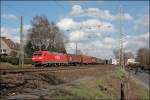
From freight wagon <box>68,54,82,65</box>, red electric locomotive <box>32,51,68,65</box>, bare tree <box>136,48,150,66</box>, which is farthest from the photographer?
bare tree <box>136,48,150,66</box>

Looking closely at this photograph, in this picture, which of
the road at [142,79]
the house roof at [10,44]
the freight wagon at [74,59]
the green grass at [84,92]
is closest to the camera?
the green grass at [84,92]

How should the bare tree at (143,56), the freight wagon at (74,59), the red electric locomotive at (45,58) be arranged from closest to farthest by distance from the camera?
the red electric locomotive at (45,58), the freight wagon at (74,59), the bare tree at (143,56)

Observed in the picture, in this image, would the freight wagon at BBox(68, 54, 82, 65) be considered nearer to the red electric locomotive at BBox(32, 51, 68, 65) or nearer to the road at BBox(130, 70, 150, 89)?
the red electric locomotive at BBox(32, 51, 68, 65)

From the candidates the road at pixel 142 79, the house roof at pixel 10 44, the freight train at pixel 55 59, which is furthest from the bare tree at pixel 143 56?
the freight train at pixel 55 59

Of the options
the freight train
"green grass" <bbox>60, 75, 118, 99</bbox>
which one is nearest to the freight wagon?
the freight train

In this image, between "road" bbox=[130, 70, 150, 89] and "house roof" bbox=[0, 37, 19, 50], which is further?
"house roof" bbox=[0, 37, 19, 50]

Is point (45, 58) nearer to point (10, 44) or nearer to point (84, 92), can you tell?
point (84, 92)

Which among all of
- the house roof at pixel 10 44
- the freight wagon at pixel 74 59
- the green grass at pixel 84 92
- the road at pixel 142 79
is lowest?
the road at pixel 142 79

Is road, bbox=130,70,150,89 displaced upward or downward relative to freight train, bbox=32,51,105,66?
downward

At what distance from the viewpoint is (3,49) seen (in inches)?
4966

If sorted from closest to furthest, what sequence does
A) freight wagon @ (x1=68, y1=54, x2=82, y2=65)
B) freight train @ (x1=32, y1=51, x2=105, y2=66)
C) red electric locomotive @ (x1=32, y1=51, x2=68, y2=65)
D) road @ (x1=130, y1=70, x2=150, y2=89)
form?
red electric locomotive @ (x1=32, y1=51, x2=68, y2=65), freight train @ (x1=32, y1=51, x2=105, y2=66), road @ (x1=130, y1=70, x2=150, y2=89), freight wagon @ (x1=68, y1=54, x2=82, y2=65)

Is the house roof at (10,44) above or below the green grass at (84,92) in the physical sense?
above

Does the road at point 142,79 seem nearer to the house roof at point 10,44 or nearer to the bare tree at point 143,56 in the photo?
the house roof at point 10,44

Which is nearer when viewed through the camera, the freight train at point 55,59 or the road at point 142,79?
the freight train at point 55,59
